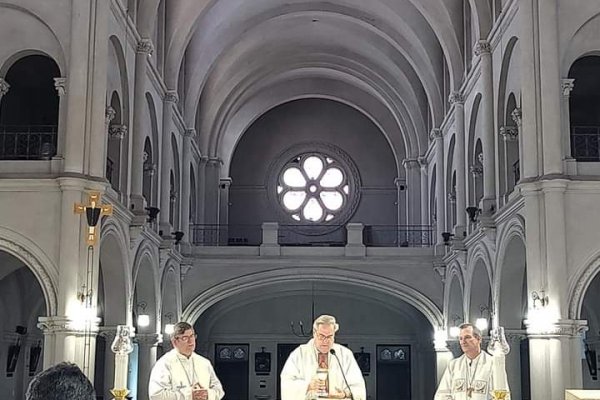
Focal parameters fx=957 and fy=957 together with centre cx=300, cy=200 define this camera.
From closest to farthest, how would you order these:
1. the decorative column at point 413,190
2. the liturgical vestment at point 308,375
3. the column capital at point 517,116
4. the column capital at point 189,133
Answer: the liturgical vestment at point 308,375
the column capital at point 517,116
the column capital at point 189,133
the decorative column at point 413,190

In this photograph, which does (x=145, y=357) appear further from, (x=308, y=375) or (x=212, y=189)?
(x=308, y=375)

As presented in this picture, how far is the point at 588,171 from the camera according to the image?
17719mm

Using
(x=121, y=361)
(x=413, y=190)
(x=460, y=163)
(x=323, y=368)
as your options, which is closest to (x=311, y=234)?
(x=413, y=190)

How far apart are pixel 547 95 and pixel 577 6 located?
1.92 metres

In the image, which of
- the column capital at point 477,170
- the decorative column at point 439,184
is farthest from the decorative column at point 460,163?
the decorative column at point 439,184

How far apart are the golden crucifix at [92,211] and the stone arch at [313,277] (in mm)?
12150

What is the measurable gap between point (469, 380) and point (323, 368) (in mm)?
Result: 2289

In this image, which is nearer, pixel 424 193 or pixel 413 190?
pixel 424 193

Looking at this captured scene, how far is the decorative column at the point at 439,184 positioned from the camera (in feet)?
94.6

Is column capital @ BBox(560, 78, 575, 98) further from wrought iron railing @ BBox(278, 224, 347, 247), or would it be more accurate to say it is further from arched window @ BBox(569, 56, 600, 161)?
wrought iron railing @ BBox(278, 224, 347, 247)

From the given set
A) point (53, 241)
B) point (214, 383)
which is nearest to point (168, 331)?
point (53, 241)

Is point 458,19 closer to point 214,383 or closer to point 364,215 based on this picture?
point 364,215

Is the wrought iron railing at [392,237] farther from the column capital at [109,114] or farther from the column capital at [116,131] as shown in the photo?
the column capital at [109,114]

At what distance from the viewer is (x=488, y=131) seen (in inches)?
857
